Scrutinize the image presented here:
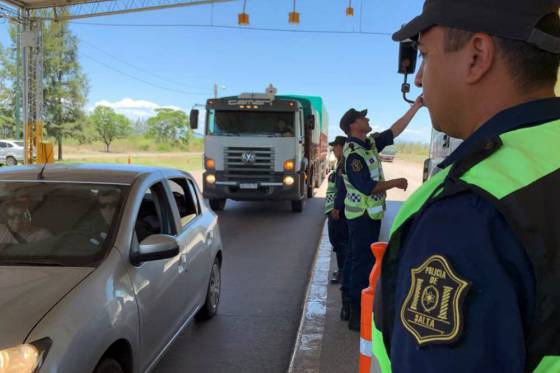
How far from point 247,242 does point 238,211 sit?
423 centimetres

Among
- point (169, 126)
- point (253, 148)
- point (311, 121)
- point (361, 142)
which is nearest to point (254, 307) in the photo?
point (361, 142)

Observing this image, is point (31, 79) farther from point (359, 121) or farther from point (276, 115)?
point (359, 121)

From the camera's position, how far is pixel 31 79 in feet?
55.0

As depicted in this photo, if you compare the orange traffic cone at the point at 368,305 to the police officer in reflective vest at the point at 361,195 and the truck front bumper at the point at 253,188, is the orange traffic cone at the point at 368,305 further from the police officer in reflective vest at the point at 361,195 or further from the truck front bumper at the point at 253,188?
the truck front bumper at the point at 253,188

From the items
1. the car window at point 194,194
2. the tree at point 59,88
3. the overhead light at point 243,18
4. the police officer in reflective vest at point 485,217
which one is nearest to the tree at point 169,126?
the tree at point 59,88

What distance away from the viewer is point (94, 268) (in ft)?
8.93

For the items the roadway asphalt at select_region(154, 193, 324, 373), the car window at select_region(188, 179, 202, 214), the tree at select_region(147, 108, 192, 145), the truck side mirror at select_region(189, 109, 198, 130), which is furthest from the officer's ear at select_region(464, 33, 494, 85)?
the tree at select_region(147, 108, 192, 145)

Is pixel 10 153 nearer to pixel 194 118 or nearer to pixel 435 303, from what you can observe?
pixel 194 118

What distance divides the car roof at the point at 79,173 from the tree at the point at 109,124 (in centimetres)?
7279

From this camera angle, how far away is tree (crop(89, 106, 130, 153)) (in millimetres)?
74938

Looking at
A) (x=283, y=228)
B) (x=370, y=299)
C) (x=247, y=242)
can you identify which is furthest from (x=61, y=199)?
(x=283, y=228)

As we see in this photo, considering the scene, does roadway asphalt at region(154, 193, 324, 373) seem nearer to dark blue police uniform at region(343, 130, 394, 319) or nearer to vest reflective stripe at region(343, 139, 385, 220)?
dark blue police uniform at region(343, 130, 394, 319)

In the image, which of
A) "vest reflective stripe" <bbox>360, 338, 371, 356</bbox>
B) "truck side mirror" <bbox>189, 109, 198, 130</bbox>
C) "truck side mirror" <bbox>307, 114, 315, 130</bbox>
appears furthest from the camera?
"truck side mirror" <bbox>307, 114, 315, 130</bbox>

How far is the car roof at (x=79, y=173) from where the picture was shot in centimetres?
360
